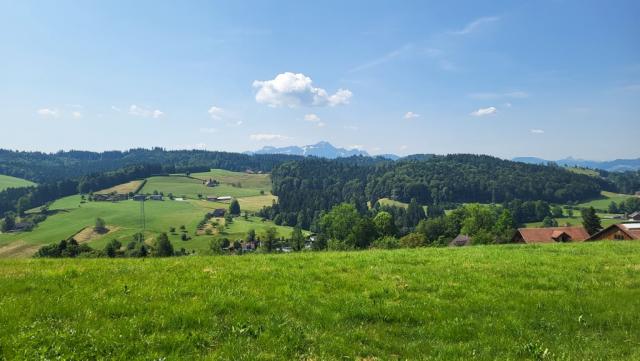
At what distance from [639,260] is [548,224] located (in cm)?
17706

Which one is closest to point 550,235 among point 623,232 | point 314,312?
point 623,232

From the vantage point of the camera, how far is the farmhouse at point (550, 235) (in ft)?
302

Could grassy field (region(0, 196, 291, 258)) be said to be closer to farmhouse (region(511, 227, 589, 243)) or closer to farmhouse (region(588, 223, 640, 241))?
farmhouse (region(511, 227, 589, 243))

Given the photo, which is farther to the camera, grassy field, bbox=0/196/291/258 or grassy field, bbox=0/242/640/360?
grassy field, bbox=0/196/291/258

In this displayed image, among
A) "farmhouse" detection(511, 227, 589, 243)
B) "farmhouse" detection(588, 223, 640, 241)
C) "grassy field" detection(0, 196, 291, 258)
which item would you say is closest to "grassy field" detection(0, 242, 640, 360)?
"farmhouse" detection(588, 223, 640, 241)

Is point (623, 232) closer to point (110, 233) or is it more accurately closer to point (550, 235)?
point (550, 235)

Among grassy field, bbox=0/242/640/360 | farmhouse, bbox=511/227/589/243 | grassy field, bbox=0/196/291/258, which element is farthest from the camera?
grassy field, bbox=0/196/291/258

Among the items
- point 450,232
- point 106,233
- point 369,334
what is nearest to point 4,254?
point 106,233

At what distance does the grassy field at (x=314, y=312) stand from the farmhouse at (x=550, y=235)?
80.9m

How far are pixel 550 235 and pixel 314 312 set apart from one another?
97847mm

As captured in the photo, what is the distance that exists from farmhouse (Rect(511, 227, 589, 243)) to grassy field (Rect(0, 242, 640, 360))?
8090cm

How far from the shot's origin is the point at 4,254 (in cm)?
13400

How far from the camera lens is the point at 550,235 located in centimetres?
9412

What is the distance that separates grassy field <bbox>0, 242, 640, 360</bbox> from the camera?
32.8 feet
